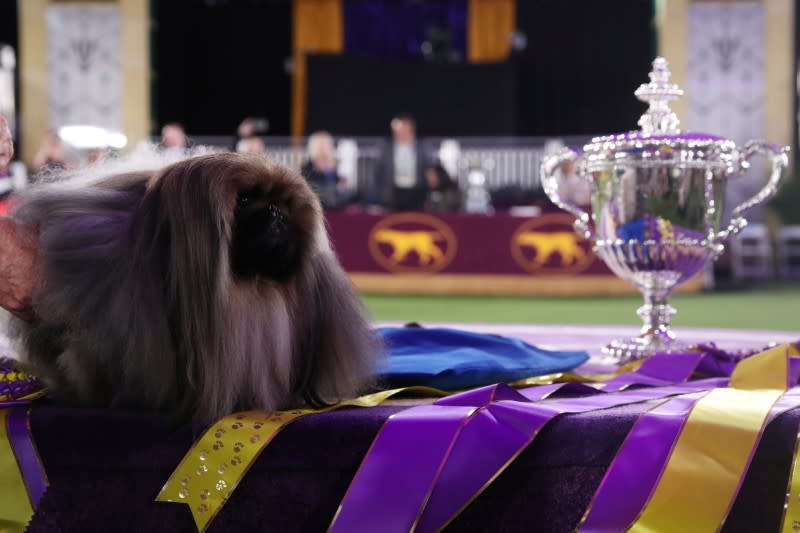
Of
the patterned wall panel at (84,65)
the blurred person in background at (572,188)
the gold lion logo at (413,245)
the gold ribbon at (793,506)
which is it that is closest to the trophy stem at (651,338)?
the gold ribbon at (793,506)

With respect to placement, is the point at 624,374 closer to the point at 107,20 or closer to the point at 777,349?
the point at 777,349

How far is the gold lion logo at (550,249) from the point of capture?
21.9ft

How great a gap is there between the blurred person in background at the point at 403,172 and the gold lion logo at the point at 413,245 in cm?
116

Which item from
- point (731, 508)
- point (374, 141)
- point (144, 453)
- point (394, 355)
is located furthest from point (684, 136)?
point (374, 141)

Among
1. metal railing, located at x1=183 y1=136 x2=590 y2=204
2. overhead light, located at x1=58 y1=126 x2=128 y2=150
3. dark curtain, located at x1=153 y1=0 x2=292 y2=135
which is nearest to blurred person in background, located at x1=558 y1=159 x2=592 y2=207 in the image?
metal railing, located at x1=183 y1=136 x2=590 y2=204

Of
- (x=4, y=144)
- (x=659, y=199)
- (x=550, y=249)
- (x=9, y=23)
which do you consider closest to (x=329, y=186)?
(x=550, y=249)

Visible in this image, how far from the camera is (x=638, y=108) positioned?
11.8 metres

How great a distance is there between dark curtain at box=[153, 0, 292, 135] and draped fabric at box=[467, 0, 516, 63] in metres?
2.47

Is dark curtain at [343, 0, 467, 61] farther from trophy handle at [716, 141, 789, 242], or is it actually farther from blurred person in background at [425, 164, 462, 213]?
trophy handle at [716, 141, 789, 242]

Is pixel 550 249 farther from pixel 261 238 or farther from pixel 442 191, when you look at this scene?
pixel 261 238

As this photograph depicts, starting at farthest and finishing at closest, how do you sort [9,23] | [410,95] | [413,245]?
[410,95] < [9,23] < [413,245]

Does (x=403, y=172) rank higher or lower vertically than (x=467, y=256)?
higher

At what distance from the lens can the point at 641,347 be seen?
229cm

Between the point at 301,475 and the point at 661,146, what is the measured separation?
4.65 ft
